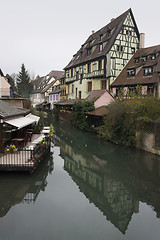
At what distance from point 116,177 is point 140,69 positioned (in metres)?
18.0

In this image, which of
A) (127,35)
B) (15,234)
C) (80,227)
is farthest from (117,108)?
(127,35)

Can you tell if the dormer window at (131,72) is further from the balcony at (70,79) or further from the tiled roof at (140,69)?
the balcony at (70,79)

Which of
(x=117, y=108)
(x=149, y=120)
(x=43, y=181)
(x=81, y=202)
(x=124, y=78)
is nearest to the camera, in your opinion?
(x=81, y=202)

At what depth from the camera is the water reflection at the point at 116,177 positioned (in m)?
7.53

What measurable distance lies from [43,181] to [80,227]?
154 inches

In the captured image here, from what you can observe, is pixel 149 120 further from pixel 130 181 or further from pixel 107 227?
pixel 107 227

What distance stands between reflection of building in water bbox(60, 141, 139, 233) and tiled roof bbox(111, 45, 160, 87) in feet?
43.5

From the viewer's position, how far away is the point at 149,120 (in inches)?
560

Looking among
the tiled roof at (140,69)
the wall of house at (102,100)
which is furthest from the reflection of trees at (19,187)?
the tiled roof at (140,69)

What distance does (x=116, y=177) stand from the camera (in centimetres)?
1026

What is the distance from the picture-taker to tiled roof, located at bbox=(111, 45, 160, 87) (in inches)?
854

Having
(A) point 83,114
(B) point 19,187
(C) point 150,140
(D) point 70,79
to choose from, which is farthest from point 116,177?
(D) point 70,79

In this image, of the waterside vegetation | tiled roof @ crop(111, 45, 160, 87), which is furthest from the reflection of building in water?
tiled roof @ crop(111, 45, 160, 87)

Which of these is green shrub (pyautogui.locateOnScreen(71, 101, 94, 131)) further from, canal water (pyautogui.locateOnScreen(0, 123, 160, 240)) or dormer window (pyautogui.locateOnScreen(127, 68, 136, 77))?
canal water (pyautogui.locateOnScreen(0, 123, 160, 240))
